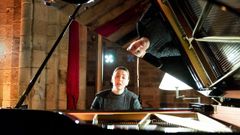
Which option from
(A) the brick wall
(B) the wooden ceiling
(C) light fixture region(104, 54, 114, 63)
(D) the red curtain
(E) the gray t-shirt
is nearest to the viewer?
(B) the wooden ceiling

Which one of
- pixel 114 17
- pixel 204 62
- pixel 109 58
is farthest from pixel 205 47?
pixel 109 58

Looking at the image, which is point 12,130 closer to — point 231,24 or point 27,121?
point 27,121

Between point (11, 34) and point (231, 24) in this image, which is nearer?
point (231, 24)

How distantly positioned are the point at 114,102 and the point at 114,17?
1287 millimetres

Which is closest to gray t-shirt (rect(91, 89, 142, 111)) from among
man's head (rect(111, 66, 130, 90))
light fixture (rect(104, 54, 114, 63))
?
man's head (rect(111, 66, 130, 90))

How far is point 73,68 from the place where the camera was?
618 centimetres

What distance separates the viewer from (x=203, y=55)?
10.0ft

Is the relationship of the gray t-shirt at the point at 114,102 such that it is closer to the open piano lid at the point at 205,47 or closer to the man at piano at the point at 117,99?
the man at piano at the point at 117,99

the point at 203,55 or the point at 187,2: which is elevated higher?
the point at 187,2

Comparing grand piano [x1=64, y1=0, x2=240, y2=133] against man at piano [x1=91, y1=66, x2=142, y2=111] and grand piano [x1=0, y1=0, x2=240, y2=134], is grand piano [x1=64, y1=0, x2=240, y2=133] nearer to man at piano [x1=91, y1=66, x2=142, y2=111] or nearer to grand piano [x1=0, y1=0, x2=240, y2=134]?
grand piano [x1=0, y1=0, x2=240, y2=134]

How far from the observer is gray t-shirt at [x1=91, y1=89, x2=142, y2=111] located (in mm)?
4613

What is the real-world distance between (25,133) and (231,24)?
A: 165 centimetres

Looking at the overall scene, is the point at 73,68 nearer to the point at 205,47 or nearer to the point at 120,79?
the point at 120,79

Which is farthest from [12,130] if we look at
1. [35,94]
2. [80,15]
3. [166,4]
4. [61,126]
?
[35,94]
